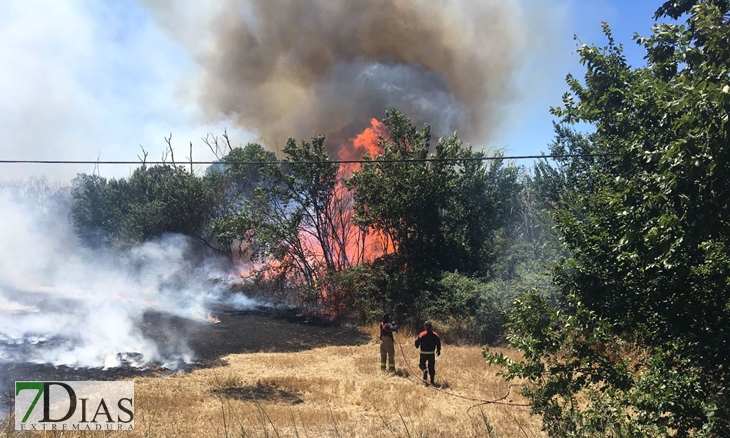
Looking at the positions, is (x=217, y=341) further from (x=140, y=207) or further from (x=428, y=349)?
(x=140, y=207)

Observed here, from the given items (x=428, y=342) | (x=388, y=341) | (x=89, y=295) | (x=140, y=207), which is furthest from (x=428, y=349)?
(x=140, y=207)

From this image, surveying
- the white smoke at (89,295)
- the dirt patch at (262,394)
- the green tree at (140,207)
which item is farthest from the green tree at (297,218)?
the dirt patch at (262,394)

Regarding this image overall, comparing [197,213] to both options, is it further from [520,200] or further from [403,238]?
[520,200]

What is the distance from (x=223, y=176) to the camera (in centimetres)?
3481

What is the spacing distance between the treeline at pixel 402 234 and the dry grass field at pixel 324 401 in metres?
6.15

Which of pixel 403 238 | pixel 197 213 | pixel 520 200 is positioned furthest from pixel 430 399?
pixel 520 200

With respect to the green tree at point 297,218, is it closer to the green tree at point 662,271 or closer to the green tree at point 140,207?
the green tree at point 140,207

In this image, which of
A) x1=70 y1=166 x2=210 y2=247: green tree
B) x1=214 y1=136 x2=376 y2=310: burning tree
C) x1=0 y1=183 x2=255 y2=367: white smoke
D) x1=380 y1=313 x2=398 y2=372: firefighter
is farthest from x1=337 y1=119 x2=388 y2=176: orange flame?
x1=380 y1=313 x2=398 y2=372: firefighter

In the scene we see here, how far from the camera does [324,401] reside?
9.81m

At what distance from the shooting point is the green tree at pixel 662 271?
11.8ft

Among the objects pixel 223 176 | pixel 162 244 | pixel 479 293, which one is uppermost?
pixel 223 176

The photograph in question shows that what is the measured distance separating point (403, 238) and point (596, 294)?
56.4 ft

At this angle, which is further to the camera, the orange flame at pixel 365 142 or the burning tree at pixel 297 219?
the orange flame at pixel 365 142

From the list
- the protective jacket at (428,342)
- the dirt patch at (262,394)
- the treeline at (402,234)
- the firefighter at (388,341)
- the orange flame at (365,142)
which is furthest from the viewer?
the orange flame at (365,142)
